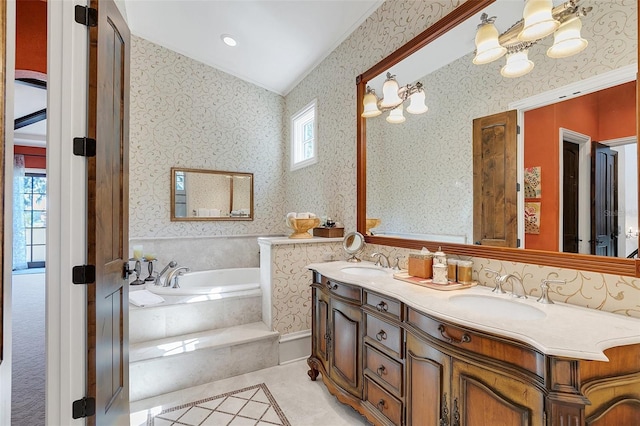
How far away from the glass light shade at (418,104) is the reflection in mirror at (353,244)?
1.07 meters

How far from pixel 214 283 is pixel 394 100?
302 cm

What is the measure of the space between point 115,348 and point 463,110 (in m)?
2.36

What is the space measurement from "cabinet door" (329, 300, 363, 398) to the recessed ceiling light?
10.2 feet

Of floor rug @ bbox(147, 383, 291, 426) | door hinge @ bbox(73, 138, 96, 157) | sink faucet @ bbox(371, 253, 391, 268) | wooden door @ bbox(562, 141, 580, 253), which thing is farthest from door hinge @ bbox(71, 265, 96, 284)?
wooden door @ bbox(562, 141, 580, 253)

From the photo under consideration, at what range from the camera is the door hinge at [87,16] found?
1.26 meters

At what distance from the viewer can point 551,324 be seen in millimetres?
1003

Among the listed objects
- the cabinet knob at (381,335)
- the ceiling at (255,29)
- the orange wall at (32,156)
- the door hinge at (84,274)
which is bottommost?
the cabinet knob at (381,335)

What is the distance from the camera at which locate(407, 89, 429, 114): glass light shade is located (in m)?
2.00

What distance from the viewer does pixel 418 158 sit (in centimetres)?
204

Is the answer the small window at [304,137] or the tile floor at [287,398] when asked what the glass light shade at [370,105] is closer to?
the small window at [304,137]

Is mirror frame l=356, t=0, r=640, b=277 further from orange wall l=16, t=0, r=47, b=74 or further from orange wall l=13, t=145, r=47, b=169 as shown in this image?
orange wall l=13, t=145, r=47, b=169

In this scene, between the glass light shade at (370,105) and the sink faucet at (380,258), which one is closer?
the sink faucet at (380,258)

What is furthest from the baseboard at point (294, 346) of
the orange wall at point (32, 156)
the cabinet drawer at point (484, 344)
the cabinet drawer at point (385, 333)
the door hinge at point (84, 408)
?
the orange wall at point (32, 156)

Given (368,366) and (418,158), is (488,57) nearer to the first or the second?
(418,158)
